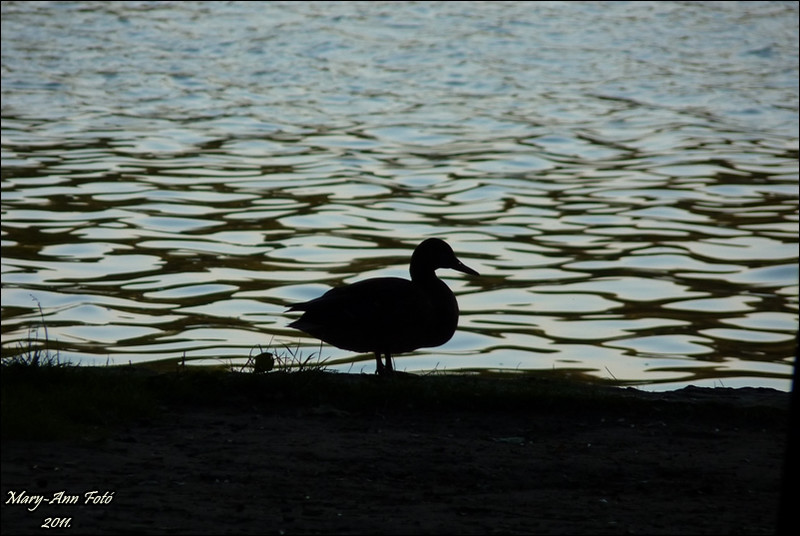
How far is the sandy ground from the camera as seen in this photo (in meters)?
5.63

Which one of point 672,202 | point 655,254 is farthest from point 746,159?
point 655,254

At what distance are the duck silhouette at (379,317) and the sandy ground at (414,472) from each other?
0.88 metres

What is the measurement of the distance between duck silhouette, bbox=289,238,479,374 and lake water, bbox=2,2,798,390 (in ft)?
4.97

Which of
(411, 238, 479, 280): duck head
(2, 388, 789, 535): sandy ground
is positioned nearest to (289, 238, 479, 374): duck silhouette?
(411, 238, 479, 280): duck head

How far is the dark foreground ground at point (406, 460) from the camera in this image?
568 centimetres

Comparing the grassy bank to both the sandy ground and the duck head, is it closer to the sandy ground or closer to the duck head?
the sandy ground

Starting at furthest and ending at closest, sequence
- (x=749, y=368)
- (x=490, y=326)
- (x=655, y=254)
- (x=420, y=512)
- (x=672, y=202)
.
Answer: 1. (x=672, y=202)
2. (x=655, y=254)
3. (x=490, y=326)
4. (x=749, y=368)
5. (x=420, y=512)

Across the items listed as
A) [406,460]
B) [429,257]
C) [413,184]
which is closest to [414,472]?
[406,460]

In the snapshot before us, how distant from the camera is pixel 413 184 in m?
19.0

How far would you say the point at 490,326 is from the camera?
1289cm

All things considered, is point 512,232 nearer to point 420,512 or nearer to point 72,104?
point 420,512

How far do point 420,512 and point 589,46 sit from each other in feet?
94.3

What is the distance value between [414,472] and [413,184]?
505 inches

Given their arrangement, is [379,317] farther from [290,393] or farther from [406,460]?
[406,460]
